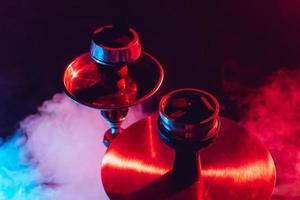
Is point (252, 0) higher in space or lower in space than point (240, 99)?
higher

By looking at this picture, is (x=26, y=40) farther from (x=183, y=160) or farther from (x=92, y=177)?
(x=183, y=160)

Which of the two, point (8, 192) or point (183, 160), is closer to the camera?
point (183, 160)

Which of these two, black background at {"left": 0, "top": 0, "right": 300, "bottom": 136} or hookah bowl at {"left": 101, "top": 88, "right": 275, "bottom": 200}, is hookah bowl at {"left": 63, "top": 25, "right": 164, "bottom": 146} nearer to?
hookah bowl at {"left": 101, "top": 88, "right": 275, "bottom": 200}

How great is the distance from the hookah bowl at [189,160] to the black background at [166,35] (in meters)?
1.38


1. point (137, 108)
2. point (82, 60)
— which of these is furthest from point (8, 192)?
point (82, 60)

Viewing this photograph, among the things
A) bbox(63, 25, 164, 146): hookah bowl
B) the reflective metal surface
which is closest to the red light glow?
bbox(63, 25, 164, 146): hookah bowl

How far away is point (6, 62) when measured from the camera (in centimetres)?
262

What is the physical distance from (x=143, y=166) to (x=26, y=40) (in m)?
1.84

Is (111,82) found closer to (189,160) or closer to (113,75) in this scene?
(113,75)

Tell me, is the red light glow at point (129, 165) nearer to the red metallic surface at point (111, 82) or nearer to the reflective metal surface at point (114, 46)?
the red metallic surface at point (111, 82)

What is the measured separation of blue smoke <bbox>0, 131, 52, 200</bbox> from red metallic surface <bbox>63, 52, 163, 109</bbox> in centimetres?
85

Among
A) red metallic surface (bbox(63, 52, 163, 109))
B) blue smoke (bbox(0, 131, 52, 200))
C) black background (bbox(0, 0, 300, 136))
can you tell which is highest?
red metallic surface (bbox(63, 52, 163, 109))

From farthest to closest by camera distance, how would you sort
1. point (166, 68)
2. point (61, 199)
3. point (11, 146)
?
1. point (166, 68)
2. point (11, 146)
3. point (61, 199)

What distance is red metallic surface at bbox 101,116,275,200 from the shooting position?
3.37 feet
